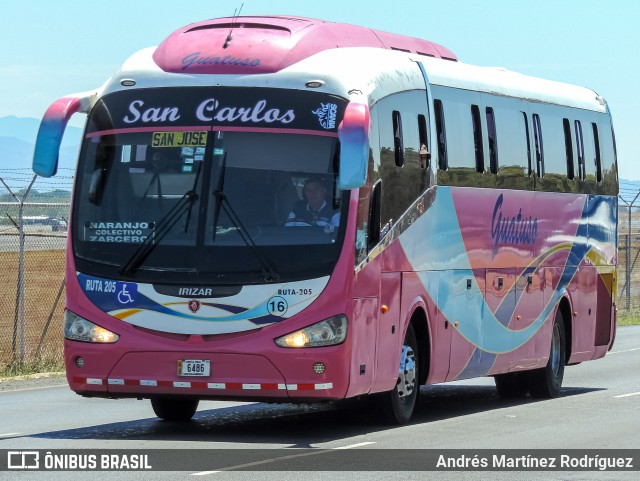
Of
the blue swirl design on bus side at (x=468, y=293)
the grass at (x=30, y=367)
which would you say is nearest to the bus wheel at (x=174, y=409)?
the blue swirl design on bus side at (x=468, y=293)

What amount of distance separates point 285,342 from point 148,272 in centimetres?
139

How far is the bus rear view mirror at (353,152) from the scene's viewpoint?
13.2 meters

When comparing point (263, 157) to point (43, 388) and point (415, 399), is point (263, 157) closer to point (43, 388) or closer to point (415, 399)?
point (415, 399)

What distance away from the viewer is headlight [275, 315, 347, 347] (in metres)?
13.5

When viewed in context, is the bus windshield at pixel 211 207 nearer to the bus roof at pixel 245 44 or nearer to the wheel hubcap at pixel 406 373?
the bus roof at pixel 245 44

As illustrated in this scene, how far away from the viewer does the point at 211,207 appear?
13883mm

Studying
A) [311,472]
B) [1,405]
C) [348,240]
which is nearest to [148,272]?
[348,240]

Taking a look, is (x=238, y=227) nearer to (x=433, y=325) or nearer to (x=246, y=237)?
(x=246, y=237)

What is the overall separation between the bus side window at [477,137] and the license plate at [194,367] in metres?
5.09

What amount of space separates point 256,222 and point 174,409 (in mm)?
2753

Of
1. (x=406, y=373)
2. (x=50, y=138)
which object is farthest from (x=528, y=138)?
(x=50, y=138)

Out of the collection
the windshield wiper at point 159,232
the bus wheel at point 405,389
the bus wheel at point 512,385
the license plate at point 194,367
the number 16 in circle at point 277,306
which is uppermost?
the windshield wiper at point 159,232

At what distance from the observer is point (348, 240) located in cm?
1373

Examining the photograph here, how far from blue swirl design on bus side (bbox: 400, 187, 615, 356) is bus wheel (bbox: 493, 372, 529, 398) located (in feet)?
2.81
